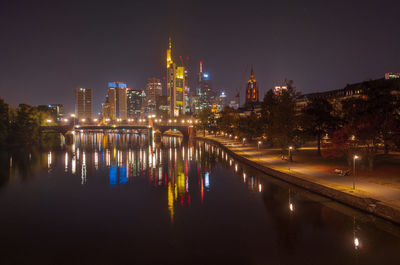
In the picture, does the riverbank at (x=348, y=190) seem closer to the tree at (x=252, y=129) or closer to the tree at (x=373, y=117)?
the tree at (x=373, y=117)

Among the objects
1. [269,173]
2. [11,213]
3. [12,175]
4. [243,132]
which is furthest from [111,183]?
[243,132]

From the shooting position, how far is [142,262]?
52.2 ft

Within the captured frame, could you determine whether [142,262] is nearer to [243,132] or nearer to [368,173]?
[368,173]

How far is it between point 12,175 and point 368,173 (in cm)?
4744

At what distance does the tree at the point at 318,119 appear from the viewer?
43438mm

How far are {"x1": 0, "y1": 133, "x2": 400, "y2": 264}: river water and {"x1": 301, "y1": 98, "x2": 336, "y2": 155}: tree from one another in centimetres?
1406

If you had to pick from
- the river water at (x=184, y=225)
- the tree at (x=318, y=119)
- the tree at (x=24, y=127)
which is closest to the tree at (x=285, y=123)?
the tree at (x=318, y=119)

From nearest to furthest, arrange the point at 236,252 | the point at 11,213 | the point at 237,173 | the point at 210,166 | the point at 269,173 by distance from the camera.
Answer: the point at 236,252 → the point at 11,213 → the point at 269,173 → the point at 237,173 → the point at 210,166

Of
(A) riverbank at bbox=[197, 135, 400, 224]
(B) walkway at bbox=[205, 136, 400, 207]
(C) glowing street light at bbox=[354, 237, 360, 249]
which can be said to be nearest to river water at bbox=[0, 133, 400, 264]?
(C) glowing street light at bbox=[354, 237, 360, 249]

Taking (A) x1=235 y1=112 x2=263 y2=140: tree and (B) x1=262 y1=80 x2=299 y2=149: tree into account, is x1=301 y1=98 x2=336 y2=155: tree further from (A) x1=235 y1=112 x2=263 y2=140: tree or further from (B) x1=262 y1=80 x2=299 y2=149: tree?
(A) x1=235 y1=112 x2=263 y2=140: tree

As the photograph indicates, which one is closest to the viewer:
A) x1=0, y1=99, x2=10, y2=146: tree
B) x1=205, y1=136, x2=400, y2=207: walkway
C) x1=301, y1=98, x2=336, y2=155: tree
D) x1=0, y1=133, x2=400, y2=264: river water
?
x1=0, y1=133, x2=400, y2=264: river water

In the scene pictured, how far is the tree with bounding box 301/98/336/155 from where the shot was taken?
43.4m

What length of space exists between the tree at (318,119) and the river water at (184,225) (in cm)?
1406

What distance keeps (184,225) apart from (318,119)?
31400 mm
